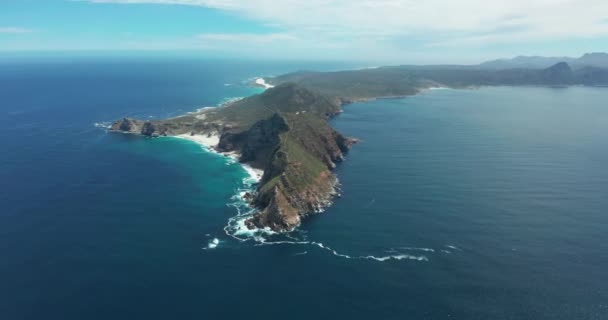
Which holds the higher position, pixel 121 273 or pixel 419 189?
pixel 419 189

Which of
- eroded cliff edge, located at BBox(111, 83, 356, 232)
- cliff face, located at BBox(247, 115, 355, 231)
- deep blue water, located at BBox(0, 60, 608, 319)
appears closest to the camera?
deep blue water, located at BBox(0, 60, 608, 319)

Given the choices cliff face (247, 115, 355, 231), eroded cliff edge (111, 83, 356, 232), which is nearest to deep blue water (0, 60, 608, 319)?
cliff face (247, 115, 355, 231)

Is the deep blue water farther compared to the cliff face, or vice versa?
the cliff face

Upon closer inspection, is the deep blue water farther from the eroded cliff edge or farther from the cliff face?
the eroded cliff edge

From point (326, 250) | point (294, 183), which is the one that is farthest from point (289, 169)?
point (326, 250)

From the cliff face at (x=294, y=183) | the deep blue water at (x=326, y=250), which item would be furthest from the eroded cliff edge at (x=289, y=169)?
the deep blue water at (x=326, y=250)

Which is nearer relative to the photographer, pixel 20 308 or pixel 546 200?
pixel 20 308

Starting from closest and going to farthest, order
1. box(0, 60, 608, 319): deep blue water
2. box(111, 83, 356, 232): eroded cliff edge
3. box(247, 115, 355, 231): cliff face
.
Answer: box(0, 60, 608, 319): deep blue water → box(247, 115, 355, 231): cliff face → box(111, 83, 356, 232): eroded cliff edge

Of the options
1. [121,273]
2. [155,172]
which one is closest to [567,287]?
[121,273]

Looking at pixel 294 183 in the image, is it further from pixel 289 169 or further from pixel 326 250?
pixel 326 250

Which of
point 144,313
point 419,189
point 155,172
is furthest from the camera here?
point 155,172

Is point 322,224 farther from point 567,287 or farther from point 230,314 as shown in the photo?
point 567,287
